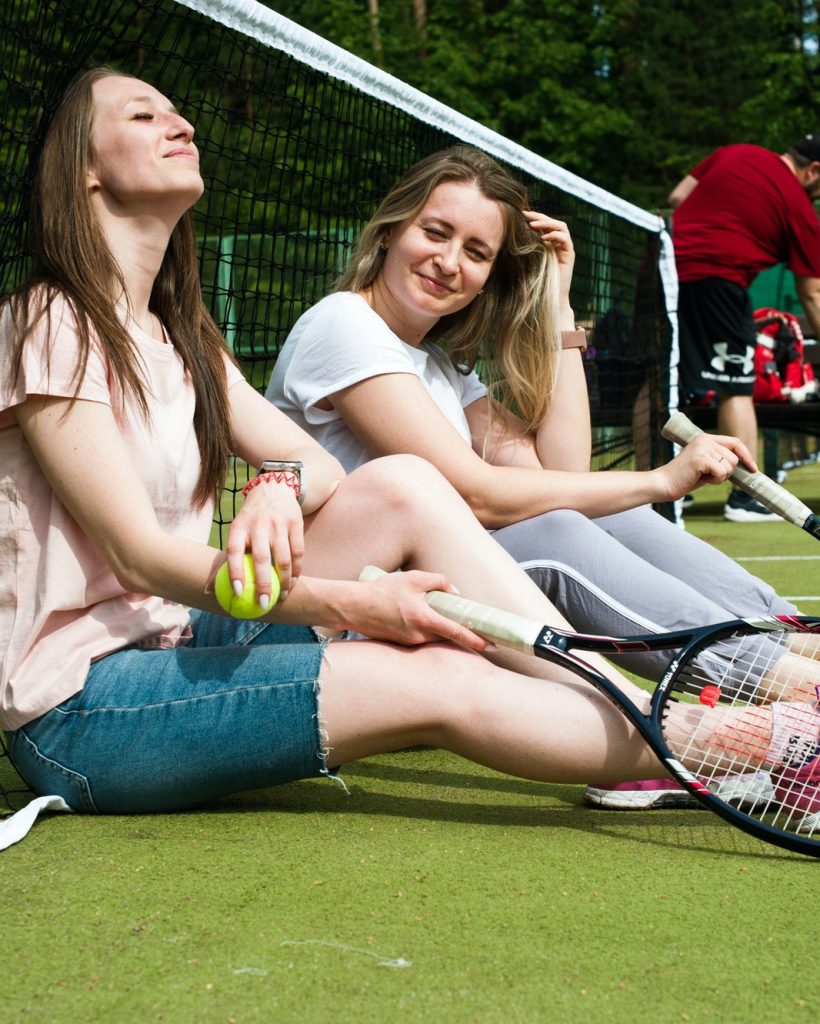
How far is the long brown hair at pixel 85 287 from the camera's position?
220 centimetres

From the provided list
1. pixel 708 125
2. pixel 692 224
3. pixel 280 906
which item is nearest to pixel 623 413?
pixel 692 224

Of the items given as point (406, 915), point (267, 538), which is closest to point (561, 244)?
point (267, 538)

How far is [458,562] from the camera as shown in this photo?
90.0 inches

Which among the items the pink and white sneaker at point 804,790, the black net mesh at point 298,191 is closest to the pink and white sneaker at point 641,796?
the pink and white sneaker at point 804,790

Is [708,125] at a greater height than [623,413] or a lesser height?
greater

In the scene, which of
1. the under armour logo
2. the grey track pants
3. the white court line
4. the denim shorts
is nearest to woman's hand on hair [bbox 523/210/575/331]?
the grey track pants

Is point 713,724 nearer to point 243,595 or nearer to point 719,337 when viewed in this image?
point 243,595

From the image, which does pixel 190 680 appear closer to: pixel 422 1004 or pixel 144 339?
pixel 144 339

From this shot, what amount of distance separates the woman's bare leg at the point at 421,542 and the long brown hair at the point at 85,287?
238mm

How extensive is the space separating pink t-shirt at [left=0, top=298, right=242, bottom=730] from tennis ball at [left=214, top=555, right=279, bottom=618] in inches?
11.2

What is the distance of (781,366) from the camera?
25.8 ft

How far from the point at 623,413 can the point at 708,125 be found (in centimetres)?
1798

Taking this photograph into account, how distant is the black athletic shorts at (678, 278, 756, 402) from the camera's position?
6.95m

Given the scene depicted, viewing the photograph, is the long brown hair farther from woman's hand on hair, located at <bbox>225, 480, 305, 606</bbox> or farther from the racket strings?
the racket strings
